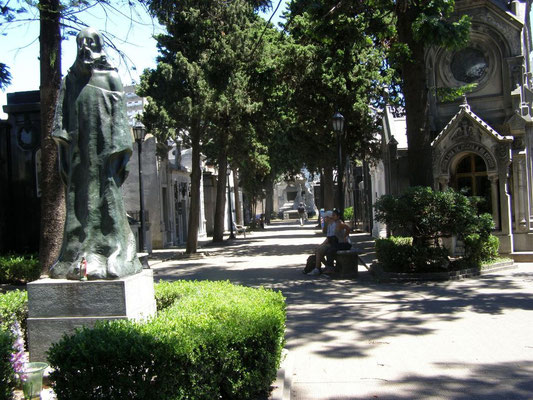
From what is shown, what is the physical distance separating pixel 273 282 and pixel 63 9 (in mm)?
8037

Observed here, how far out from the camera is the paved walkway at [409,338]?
5.58 m

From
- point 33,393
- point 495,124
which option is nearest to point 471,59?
point 495,124

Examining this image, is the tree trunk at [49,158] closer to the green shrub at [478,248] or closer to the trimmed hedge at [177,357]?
the trimmed hedge at [177,357]

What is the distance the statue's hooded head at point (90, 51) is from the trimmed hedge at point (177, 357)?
2.92 meters

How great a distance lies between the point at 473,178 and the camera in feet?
56.7

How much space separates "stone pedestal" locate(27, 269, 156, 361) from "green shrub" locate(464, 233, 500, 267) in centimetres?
1012

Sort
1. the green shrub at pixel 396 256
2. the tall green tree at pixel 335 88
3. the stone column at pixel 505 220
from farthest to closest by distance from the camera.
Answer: the tall green tree at pixel 335 88, the stone column at pixel 505 220, the green shrub at pixel 396 256

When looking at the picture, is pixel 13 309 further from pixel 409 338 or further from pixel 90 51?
pixel 409 338

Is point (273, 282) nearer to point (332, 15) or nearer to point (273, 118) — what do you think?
point (332, 15)

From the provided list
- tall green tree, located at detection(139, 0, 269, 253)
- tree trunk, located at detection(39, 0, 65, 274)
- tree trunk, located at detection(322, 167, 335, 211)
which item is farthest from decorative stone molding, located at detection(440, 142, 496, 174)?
tree trunk, located at detection(322, 167, 335, 211)

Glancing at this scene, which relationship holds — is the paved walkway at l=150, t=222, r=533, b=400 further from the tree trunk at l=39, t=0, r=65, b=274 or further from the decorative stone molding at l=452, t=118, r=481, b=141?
the tree trunk at l=39, t=0, r=65, b=274

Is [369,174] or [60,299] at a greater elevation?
[369,174]

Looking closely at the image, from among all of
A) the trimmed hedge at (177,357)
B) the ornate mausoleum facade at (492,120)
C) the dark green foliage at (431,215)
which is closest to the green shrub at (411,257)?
the dark green foliage at (431,215)

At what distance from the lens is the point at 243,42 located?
20.1 m
